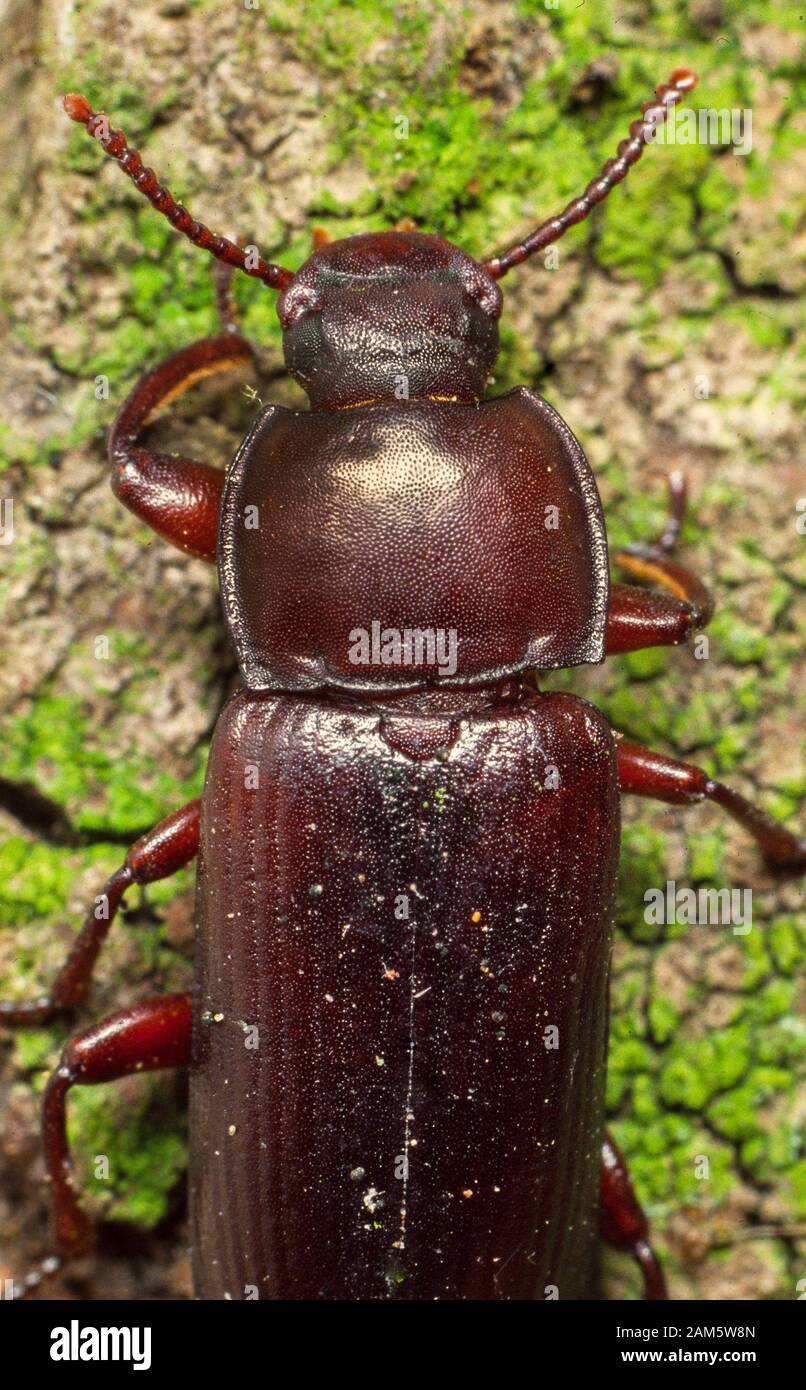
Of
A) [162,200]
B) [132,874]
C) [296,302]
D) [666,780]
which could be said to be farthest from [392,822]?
[162,200]

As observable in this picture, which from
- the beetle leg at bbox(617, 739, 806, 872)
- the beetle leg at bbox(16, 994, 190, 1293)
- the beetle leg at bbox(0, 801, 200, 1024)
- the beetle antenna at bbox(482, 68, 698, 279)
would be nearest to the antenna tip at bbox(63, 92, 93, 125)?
the beetle antenna at bbox(482, 68, 698, 279)

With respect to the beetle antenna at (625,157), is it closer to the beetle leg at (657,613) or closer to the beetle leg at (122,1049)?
the beetle leg at (657,613)

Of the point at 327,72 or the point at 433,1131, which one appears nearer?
the point at 433,1131

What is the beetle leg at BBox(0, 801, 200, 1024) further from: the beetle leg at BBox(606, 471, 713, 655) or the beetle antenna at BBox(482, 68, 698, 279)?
the beetle antenna at BBox(482, 68, 698, 279)

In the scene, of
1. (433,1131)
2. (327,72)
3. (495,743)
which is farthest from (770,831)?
(327,72)

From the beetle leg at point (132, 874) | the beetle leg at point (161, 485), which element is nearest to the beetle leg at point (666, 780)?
the beetle leg at point (132, 874)

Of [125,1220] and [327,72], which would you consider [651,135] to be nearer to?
[327,72]
